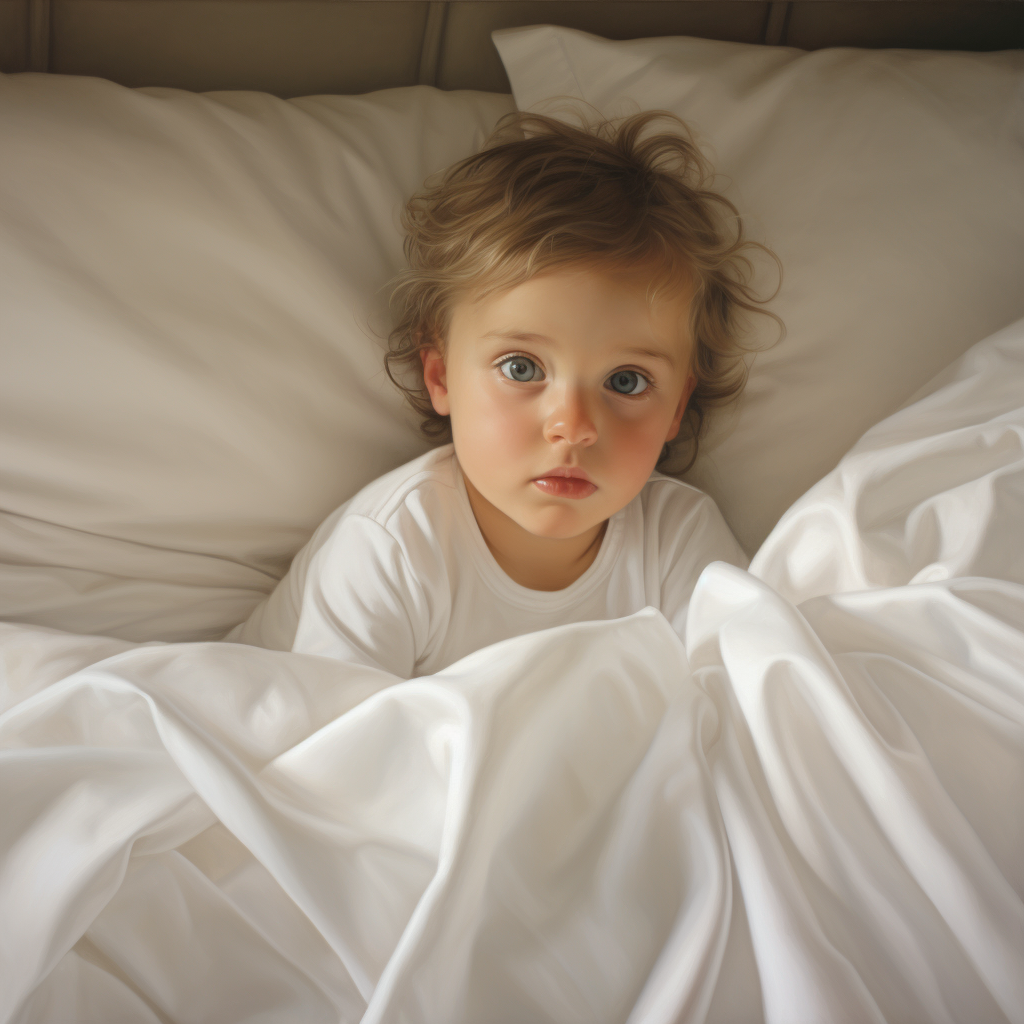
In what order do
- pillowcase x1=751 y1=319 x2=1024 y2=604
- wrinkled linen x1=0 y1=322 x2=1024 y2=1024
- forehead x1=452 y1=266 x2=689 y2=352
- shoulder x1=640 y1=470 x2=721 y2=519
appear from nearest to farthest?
wrinkled linen x1=0 y1=322 x2=1024 y2=1024 → pillowcase x1=751 y1=319 x2=1024 y2=604 → forehead x1=452 y1=266 x2=689 y2=352 → shoulder x1=640 y1=470 x2=721 y2=519

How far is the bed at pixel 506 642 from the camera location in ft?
1.46

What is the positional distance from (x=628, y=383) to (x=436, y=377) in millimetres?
221

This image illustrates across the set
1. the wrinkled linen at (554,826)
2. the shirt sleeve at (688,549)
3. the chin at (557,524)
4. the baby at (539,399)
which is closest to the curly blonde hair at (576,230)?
the baby at (539,399)

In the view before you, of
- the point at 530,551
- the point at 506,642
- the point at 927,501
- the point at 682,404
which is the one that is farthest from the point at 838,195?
the point at 506,642

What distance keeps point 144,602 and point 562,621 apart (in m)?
0.44

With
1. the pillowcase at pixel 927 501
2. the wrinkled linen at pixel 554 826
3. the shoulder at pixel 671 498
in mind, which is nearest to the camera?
the wrinkled linen at pixel 554 826

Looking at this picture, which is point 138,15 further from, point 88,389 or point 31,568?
point 31,568

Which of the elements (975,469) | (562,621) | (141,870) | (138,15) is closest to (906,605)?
(975,469)

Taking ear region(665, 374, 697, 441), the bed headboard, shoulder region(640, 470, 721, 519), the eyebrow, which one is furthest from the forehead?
the bed headboard

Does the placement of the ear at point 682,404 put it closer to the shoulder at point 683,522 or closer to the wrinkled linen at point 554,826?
the shoulder at point 683,522

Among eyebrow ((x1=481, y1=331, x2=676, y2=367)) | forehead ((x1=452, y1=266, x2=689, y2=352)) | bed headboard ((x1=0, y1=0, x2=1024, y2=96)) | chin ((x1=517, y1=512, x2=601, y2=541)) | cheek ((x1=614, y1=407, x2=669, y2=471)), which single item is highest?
bed headboard ((x1=0, y1=0, x2=1024, y2=96))

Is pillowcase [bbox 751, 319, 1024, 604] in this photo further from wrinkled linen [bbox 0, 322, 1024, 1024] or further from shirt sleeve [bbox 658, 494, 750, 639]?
shirt sleeve [bbox 658, 494, 750, 639]

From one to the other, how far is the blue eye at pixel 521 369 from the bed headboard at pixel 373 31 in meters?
0.46

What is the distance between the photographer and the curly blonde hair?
0.76 m
